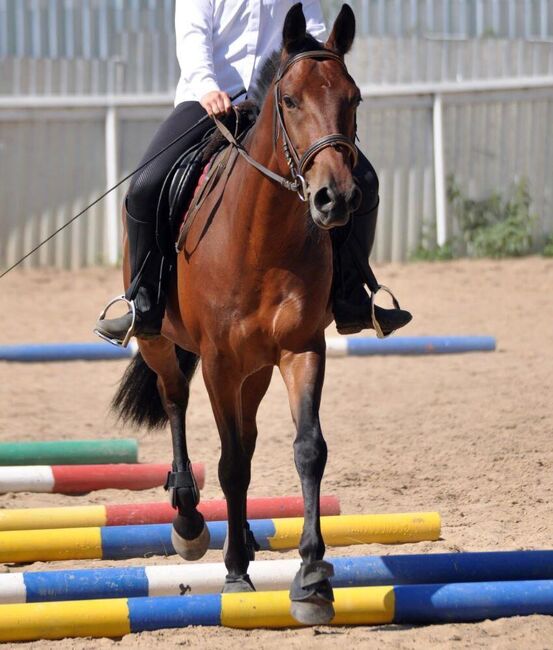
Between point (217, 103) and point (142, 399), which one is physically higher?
point (217, 103)

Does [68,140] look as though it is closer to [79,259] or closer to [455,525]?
[79,259]

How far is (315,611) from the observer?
15.4 ft

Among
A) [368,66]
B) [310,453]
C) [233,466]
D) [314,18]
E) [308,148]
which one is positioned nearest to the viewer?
[308,148]

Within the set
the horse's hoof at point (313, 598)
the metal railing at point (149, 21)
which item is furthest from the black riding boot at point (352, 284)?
the metal railing at point (149, 21)

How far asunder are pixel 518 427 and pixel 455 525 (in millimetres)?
1972

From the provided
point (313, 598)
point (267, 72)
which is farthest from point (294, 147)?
point (313, 598)

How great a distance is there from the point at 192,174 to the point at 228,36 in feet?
2.25

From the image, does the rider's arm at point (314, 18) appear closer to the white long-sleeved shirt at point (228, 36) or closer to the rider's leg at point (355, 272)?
the white long-sleeved shirt at point (228, 36)

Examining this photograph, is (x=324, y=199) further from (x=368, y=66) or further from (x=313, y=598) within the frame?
(x=368, y=66)

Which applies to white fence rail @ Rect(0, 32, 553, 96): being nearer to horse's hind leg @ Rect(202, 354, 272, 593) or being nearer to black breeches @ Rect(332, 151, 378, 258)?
black breeches @ Rect(332, 151, 378, 258)

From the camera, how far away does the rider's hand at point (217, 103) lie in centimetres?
544

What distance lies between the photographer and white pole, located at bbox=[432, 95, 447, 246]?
15086 mm

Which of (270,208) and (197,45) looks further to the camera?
(197,45)

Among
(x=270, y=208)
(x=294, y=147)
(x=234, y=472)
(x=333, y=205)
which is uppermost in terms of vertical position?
(x=294, y=147)
